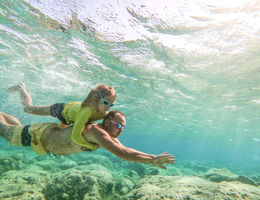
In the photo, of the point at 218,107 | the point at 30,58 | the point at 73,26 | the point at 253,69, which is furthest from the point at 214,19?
the point at 218,107

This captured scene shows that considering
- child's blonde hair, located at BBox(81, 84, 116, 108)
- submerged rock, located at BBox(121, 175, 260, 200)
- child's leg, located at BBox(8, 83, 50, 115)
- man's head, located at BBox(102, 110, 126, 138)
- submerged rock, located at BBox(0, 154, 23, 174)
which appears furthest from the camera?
submerged rock, located at BBox(0, 154, 23, 174)

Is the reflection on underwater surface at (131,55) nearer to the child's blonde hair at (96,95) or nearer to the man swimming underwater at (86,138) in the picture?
the man swimming underwater at (86,138)

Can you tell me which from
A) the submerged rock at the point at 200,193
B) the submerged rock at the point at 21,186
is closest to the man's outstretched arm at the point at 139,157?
the submerged rock at the point at 200,193

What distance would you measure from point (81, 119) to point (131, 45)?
8.86m

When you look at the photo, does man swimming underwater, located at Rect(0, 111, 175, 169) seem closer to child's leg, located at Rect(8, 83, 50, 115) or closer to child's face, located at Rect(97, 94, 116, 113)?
child's face, located at Rect(97, 94, 116, 113)

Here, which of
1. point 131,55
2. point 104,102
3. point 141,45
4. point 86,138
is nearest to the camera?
point 86,138

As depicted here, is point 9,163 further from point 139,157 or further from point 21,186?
point 139,157

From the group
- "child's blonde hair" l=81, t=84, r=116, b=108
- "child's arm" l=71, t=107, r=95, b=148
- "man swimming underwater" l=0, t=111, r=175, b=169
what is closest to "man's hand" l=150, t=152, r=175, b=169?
"man swimming underwater" l=0, t=111, r=175, b=169

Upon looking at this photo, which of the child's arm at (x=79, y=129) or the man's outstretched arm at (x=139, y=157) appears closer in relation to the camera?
the man's outstretched arm at (x=139, y=157)

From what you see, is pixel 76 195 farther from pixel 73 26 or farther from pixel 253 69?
pixel 253 69

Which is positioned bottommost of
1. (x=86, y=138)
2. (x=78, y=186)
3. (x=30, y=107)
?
(x=78, y=186)

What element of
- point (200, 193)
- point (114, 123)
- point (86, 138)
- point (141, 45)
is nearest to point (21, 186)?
point (86, 138)

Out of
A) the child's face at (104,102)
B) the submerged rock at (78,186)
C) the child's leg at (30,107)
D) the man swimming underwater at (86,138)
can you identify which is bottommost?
the submerged rock at (78,186)

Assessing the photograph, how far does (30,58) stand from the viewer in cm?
1529
